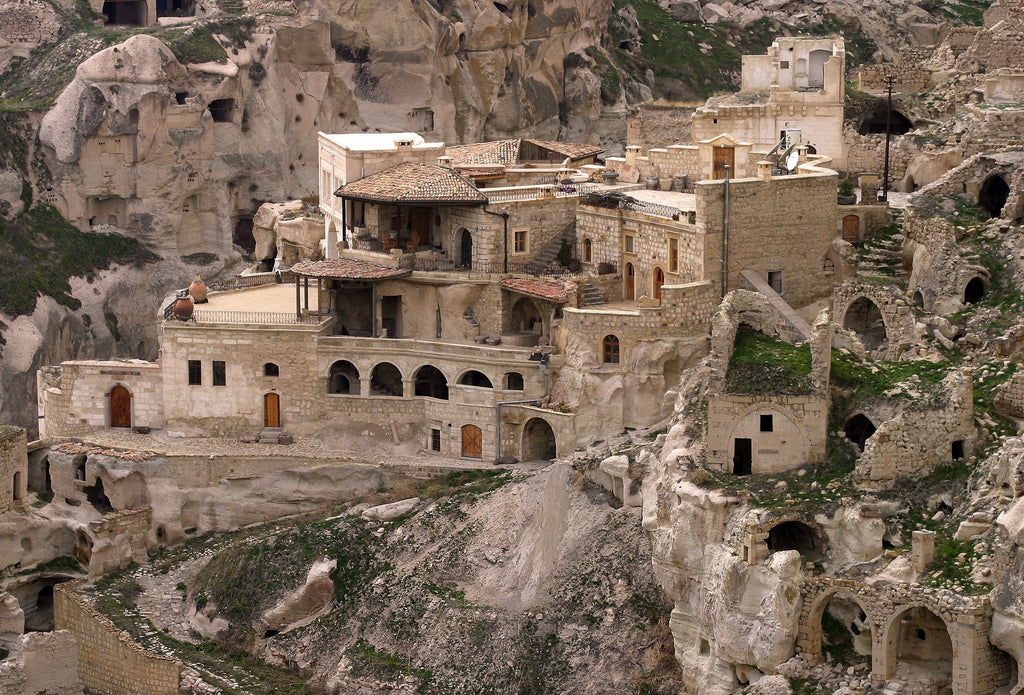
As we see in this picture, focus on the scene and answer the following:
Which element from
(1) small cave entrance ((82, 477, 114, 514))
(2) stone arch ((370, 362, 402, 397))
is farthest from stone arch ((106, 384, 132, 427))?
(2) stone arch ((370, 362, 402, 397))

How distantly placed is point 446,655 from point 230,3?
4830 centimetres

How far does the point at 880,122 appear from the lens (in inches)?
3430

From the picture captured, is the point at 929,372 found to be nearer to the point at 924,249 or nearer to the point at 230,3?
the point at 924,249

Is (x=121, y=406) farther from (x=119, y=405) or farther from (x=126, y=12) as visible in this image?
(x=126, y=12)

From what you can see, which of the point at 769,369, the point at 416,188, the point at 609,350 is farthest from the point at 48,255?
the point at 769,369

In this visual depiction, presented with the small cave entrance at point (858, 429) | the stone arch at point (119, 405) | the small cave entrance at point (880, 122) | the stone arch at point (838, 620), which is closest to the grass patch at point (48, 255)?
the stone arch at point (119, 405)

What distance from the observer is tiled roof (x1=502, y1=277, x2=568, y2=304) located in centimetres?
7450

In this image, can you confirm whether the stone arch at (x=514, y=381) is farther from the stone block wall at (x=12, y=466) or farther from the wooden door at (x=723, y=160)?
the stone block wall at (x=12, y=466)

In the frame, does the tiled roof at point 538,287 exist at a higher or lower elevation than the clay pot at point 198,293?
higher

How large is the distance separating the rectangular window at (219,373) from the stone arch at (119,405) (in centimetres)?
342

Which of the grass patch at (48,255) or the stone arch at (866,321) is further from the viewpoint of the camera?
the grass patch at (48,255)

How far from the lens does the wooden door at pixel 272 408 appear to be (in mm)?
77562

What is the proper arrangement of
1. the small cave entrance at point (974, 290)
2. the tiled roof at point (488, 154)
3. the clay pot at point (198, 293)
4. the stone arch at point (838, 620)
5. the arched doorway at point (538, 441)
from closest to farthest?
A: 1. the stone arch at point (838, 620)
2. the small cave entrance at point (974, 290)
3. the arched doorway at point (538, 441)
4. the clay pot at point (198, 293)
5. the tiled roof at point (488, 154)

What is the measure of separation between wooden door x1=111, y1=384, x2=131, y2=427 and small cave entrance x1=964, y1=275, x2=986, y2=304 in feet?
94.1
